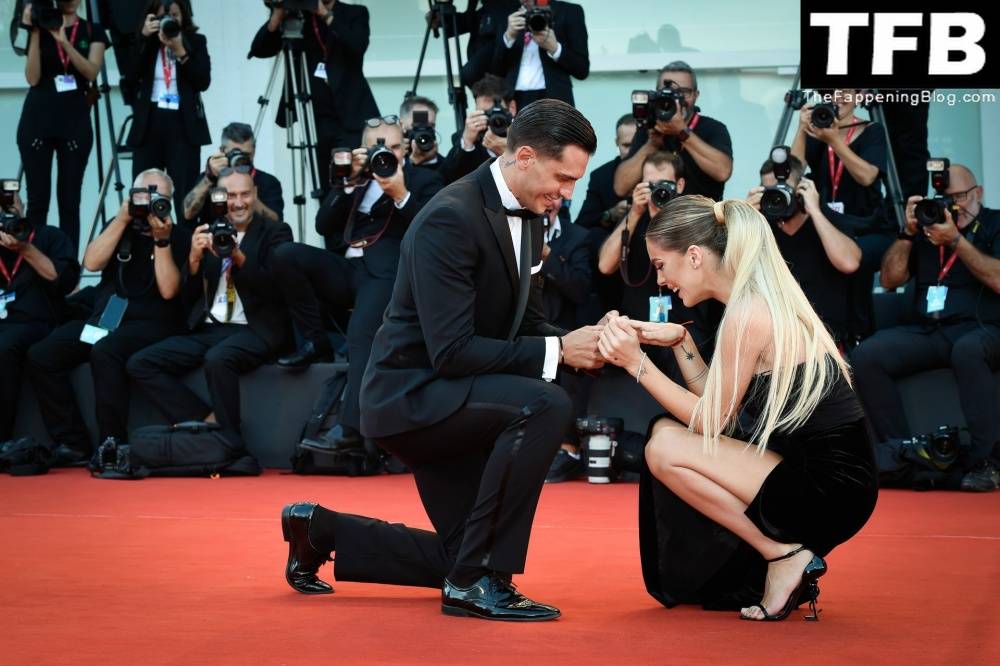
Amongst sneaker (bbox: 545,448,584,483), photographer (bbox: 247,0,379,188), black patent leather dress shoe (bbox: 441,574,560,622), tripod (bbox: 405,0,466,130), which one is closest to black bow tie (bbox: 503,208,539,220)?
black patent leather dress shoe (bbox: 441,574,560,622)

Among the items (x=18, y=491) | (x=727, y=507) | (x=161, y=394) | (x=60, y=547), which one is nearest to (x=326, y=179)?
(x=161, y=394)

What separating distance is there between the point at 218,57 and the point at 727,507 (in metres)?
7.60

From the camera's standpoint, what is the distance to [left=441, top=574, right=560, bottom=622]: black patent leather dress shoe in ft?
11.0

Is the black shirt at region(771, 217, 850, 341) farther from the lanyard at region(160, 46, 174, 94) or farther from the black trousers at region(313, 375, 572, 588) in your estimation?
the lanyard at region(160, 46, 174, 94)

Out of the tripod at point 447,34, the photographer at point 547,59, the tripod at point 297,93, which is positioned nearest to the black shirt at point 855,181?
the photographer at point 547,59

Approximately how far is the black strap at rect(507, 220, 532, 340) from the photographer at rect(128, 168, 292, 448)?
383 cm

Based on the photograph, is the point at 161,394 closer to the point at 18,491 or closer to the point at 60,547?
the point at 18,491

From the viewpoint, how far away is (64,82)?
26.9ft

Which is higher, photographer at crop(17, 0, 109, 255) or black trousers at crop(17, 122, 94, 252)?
photographer at crop(17, 0, 109, 255)

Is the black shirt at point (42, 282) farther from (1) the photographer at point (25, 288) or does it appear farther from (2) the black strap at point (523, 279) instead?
(2) the black strap at point (523, 279)

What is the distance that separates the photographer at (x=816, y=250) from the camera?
21.4ft

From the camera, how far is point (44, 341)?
296 inches

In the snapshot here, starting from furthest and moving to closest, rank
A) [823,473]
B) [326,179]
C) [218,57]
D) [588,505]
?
[218,57] < [326,179] < [588,505] < [823,473]

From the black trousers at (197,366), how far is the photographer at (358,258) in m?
0.23
